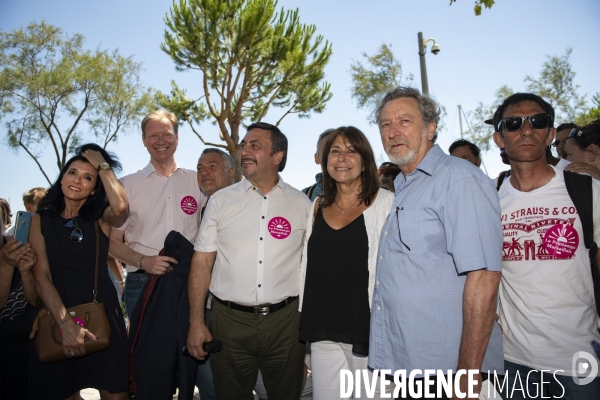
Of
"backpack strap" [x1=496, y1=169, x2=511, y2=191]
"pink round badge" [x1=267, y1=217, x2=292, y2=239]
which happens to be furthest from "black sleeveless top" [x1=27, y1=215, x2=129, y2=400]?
"backpack strap" [x1=496, y1=169, x2=511, y2=191]

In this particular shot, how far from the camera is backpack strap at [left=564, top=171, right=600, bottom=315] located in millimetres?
2287

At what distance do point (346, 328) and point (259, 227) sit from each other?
105cm

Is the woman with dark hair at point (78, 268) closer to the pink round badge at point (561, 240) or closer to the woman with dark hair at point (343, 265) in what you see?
the woman with dark hair at point (343, 265)

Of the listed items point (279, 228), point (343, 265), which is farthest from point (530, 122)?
point (279, 228)

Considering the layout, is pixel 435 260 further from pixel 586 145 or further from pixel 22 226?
pixel 22 226

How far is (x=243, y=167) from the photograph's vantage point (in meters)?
3.45

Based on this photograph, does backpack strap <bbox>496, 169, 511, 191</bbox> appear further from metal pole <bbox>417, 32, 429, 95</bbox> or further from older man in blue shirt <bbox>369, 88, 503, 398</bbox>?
metal pole <bbox>417, 32, 429, 95</bbox>

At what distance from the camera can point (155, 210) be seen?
3.89 m

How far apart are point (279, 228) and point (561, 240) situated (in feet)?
6.19

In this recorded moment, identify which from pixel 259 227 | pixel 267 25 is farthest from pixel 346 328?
pixel 267 25

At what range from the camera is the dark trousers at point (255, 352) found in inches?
124

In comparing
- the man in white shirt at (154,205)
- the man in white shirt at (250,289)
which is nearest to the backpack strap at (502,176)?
the man in white shirt at (250,289)

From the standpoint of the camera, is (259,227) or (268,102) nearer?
(259,227)

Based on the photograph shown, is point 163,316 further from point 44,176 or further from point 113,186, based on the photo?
point 44,176
